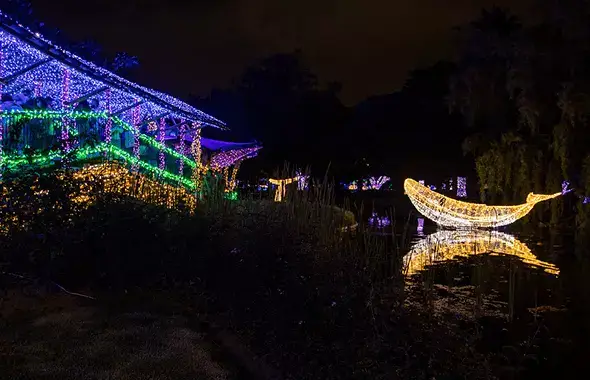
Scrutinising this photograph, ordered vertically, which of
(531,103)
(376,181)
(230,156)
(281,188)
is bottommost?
(281,188)

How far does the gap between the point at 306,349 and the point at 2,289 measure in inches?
93.5

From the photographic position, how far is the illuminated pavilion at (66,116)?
5.40 meters

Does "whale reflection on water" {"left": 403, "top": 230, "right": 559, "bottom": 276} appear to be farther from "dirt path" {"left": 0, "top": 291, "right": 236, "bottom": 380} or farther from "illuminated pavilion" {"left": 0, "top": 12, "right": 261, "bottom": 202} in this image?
"dirt path" {"left": 0, "top": 291, "right": 236, "bottom": 380}

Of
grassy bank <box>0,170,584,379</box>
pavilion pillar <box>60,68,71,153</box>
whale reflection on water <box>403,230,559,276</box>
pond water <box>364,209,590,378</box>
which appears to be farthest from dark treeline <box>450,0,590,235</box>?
pavilion pillar <box>60,68,71,153</box>

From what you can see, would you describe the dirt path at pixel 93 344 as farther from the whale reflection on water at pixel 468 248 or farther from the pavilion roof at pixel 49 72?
the whale reflection on water at pixel 468 248

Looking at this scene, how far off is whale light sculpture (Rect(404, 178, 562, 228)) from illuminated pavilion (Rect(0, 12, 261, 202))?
5.96 metres

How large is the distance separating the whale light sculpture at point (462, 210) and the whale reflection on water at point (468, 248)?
1.09ft

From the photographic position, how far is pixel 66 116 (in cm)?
724

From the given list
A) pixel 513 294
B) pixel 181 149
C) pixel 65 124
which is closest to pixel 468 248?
pixel 513 294

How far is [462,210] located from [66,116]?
11645 millimetres

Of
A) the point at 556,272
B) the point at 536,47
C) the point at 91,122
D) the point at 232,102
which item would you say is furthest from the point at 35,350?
the point at 232,102

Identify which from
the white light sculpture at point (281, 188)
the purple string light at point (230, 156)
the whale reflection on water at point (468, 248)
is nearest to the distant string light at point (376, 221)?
the whale reflection on water at point (468, 248)

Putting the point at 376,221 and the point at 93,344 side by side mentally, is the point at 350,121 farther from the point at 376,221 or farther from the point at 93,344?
the point at 93,344

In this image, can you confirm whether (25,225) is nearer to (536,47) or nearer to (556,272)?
(556,272)
